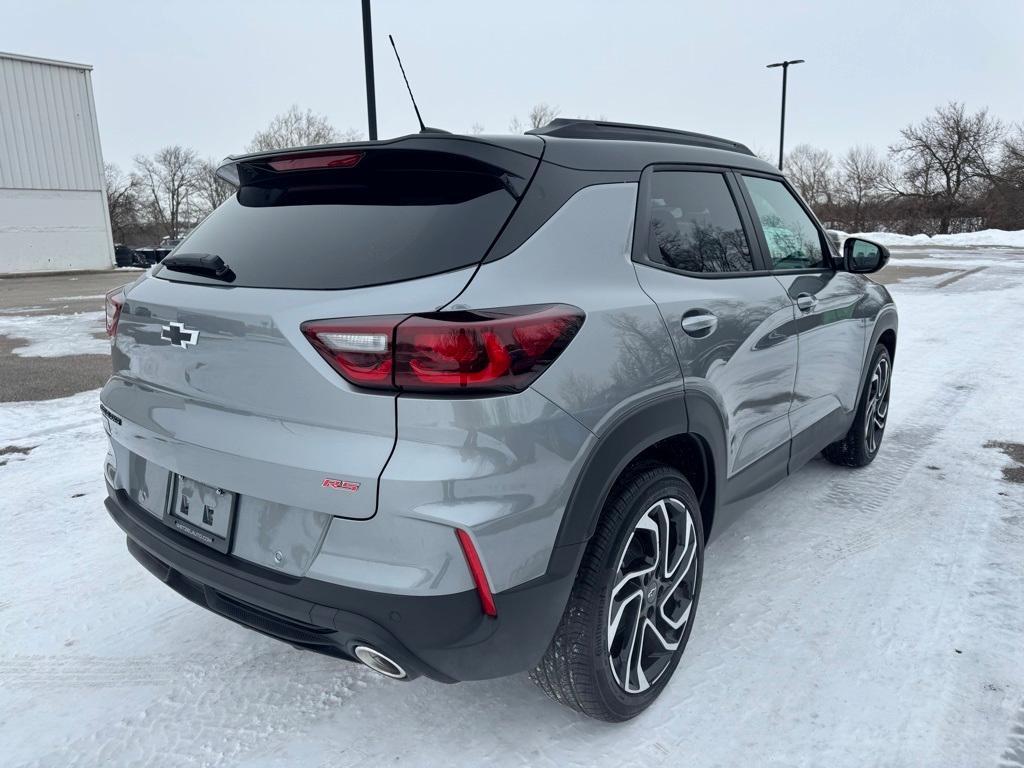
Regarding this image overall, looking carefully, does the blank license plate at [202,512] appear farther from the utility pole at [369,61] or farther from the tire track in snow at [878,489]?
the utility pole at [369,61]

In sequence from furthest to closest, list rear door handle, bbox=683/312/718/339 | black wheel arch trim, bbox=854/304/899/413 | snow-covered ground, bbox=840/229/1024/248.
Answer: snow-covered ground, bbox=840/229/1024/248
black wheel arch trim, bbox=854/304/899/413
rear door handle, bbox=683/312/718/339

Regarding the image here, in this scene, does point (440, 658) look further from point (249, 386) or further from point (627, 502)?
point (249, 386)

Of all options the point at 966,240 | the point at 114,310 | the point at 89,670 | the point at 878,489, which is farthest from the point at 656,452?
the point at 966,240

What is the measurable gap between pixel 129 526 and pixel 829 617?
251 cm

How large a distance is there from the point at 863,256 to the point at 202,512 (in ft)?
10.9

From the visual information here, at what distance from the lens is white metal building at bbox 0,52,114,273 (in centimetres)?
3111

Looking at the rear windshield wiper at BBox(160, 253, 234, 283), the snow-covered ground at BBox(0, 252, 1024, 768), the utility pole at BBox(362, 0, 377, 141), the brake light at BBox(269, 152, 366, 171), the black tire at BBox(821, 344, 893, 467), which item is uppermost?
the utility pole at BBox(362, 0, 377, 141)

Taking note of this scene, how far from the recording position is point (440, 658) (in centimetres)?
190

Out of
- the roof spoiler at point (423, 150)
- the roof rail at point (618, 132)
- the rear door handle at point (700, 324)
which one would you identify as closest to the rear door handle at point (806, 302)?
the roof rail at point (618, 132)

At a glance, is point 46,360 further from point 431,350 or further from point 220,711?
point 431,350

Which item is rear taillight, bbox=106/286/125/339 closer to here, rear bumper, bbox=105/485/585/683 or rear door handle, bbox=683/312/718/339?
rear bumper, bbox=105/485/585/683

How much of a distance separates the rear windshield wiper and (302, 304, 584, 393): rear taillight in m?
0.51

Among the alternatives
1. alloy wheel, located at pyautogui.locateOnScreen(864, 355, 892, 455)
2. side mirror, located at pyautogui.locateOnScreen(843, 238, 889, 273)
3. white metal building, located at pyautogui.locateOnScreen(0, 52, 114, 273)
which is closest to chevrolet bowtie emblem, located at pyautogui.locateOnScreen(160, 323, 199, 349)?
side mirror, located at pyautogui.locateOnScreen(843, 238, 889, 273)

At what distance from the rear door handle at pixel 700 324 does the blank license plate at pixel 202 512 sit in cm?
144
